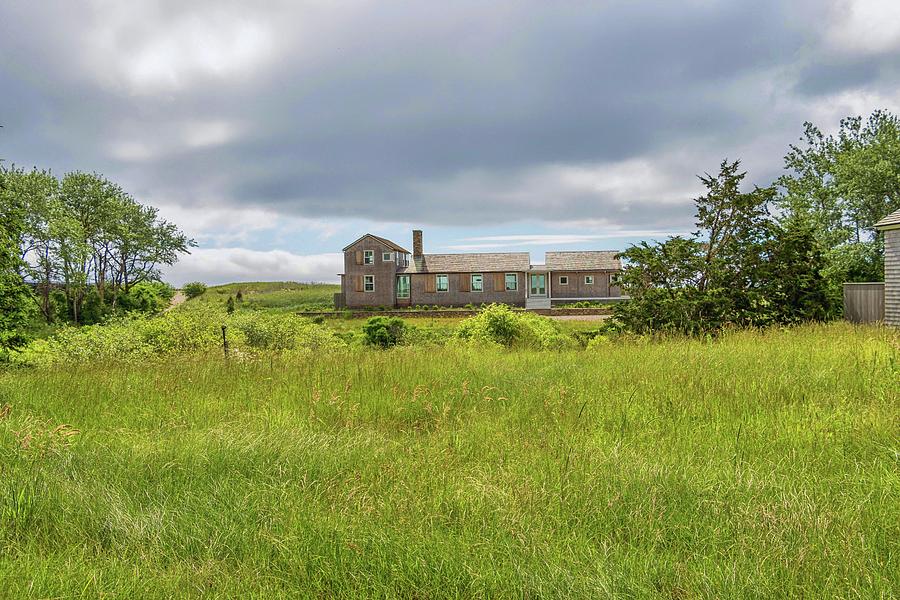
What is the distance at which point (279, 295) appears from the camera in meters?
59.3

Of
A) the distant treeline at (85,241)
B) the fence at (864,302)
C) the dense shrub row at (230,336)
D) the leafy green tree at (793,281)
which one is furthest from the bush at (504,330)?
the distant treeline at (85,241)

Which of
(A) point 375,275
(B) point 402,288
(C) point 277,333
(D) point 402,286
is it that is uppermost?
(A) point 375,275

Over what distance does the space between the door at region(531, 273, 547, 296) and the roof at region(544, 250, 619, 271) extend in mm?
1124

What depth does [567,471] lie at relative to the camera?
153 inches

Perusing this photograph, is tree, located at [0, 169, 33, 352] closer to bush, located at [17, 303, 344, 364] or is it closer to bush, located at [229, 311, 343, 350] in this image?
bush, located at [17, 303, 344, 364]

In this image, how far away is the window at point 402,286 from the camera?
1897 inches

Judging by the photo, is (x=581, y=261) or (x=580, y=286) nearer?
(x=580, y=286)

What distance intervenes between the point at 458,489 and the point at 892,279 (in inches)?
818

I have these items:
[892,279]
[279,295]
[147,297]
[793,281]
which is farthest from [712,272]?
[279,295]

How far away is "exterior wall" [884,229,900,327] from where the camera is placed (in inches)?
715

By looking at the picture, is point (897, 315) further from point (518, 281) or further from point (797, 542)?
point (518, 281)

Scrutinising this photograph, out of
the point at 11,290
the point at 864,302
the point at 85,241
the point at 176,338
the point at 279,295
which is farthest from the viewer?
the point at 279,295

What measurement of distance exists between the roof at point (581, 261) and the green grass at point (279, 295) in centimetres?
1939

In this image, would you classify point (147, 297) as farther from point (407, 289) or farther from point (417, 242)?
point (417, 242)
